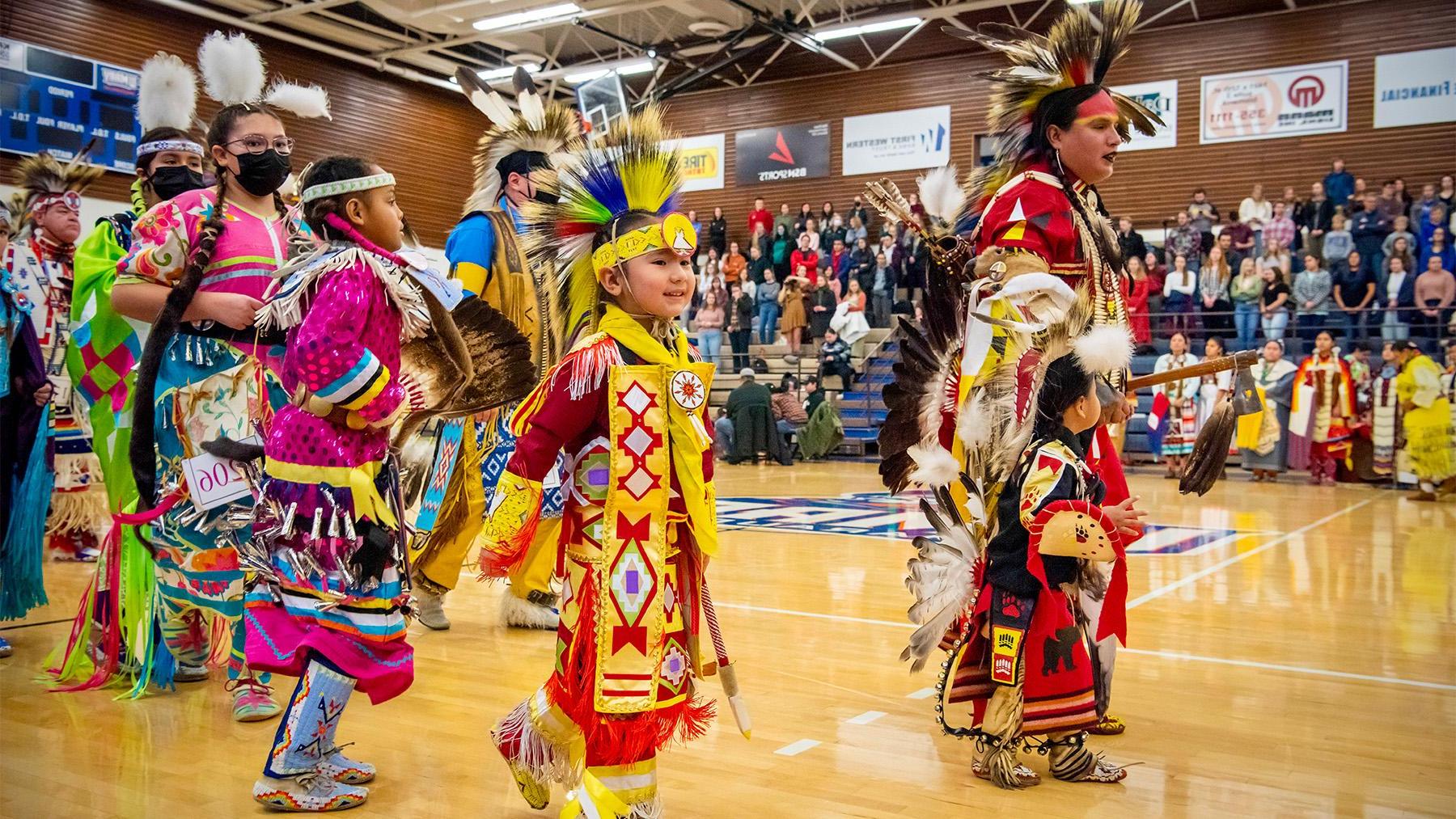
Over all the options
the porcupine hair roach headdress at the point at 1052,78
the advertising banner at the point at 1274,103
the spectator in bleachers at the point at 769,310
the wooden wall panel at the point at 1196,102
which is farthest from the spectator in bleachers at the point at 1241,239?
the porcupine hair roach headdress at the point at 1052,78

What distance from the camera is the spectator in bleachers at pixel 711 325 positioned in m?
16.8

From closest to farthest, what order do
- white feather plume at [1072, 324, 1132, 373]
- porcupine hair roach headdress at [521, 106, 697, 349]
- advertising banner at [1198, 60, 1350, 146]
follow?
porcupine hair roach headdress at [521, 106, 697, 349]
white feather plume at [1072, 324, 1132, 373]
advertising banner at [1198, 60, 1350, 146]

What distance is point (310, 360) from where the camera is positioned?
2381 millimetres

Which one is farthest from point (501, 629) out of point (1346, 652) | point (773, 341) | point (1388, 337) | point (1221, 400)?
point (773, 341)

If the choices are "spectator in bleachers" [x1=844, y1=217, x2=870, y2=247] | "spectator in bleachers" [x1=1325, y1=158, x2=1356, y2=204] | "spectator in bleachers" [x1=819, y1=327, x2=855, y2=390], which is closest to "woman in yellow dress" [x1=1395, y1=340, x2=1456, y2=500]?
"spectator in bleachers" [x1=1325, y1=158, x2=1356, y2=204]

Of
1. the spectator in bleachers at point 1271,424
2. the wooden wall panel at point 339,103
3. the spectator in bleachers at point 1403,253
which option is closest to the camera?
the spectator in bleachers at point 1271,424

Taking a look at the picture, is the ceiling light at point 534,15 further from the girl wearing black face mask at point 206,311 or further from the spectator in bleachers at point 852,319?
the girl wearing black face mask at point 206,311

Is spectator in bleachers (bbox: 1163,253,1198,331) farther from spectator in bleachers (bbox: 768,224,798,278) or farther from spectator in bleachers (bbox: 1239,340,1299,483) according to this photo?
spectator in bleachers (bbox: 768,224,798,278)

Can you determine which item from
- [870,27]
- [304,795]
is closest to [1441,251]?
[870,27]

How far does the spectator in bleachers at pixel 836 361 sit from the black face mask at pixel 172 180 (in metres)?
11.4

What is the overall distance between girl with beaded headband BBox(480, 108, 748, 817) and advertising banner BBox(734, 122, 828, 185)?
1703cm

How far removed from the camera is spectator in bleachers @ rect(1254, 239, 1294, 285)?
13.0 meters

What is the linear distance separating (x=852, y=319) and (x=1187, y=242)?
4.22m

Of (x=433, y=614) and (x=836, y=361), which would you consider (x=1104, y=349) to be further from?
(x=836, y=361)
